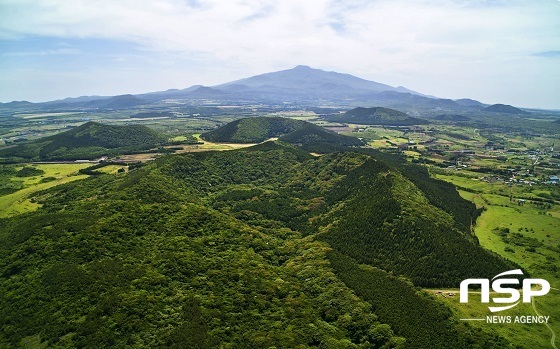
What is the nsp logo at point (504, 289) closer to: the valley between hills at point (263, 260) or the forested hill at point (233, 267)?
the valley between hills at point (263, 260)

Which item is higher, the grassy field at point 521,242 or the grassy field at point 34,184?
the grassy field at point 34,184

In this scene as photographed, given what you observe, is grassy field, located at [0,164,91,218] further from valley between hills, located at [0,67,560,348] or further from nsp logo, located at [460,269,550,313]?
nsp logo, located at [460,269,550,313]

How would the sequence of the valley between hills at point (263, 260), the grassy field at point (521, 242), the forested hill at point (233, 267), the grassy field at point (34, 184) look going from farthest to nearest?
the grassy field at point (34, 184), the grassy field at point (521, 242), the valley between hills at point (263, 260), the forested hill at point (233, 267)

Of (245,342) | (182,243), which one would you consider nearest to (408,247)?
(245,342)

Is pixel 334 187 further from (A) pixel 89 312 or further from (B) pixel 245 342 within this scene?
(A) pixel 89 312

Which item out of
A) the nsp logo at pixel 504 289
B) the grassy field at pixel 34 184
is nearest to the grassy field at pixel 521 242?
the nsp logo at pixel 504 289
